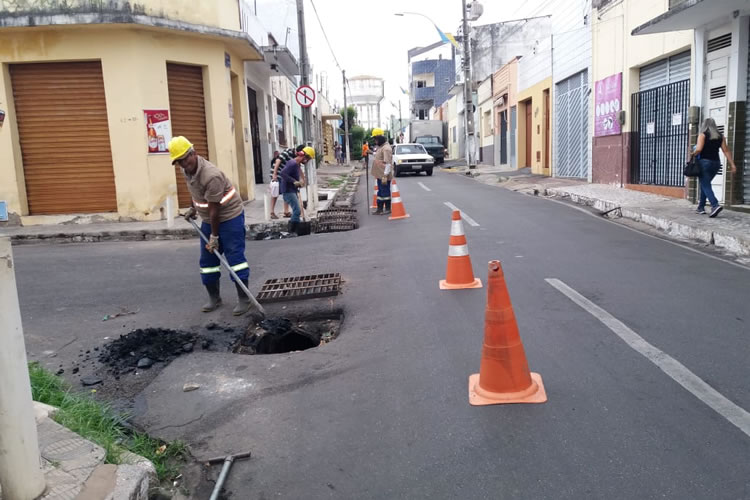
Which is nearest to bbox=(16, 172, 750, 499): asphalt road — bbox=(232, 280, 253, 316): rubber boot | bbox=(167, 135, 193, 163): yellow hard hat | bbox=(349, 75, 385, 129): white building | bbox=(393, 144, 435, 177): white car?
bbox=(232, 280, 253, 316): rubber boot

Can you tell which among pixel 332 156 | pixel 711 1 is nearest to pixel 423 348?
pixel 711 1

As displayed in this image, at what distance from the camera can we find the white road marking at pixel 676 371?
3.38 meters

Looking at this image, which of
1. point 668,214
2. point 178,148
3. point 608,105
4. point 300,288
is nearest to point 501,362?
point 300,288

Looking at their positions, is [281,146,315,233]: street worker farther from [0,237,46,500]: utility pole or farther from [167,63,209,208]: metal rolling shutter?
[0,237,46,500]: utility pole

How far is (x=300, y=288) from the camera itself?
684 cm

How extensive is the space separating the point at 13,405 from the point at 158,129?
37.8 ft

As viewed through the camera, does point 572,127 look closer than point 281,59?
No

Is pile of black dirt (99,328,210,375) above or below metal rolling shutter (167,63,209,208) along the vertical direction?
below

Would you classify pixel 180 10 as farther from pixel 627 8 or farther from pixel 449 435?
pixel 449 435

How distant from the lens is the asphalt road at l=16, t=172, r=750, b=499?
2945 mm

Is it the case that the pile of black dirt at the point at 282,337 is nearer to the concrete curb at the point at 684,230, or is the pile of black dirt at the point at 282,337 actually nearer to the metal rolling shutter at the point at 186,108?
the concrete curb at the point at 684,230

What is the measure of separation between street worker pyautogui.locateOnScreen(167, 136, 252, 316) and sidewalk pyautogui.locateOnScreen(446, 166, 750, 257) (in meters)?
6.43

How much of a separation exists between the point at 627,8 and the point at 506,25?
27.5 m

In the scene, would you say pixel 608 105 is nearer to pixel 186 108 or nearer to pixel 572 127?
pixel 572 127
